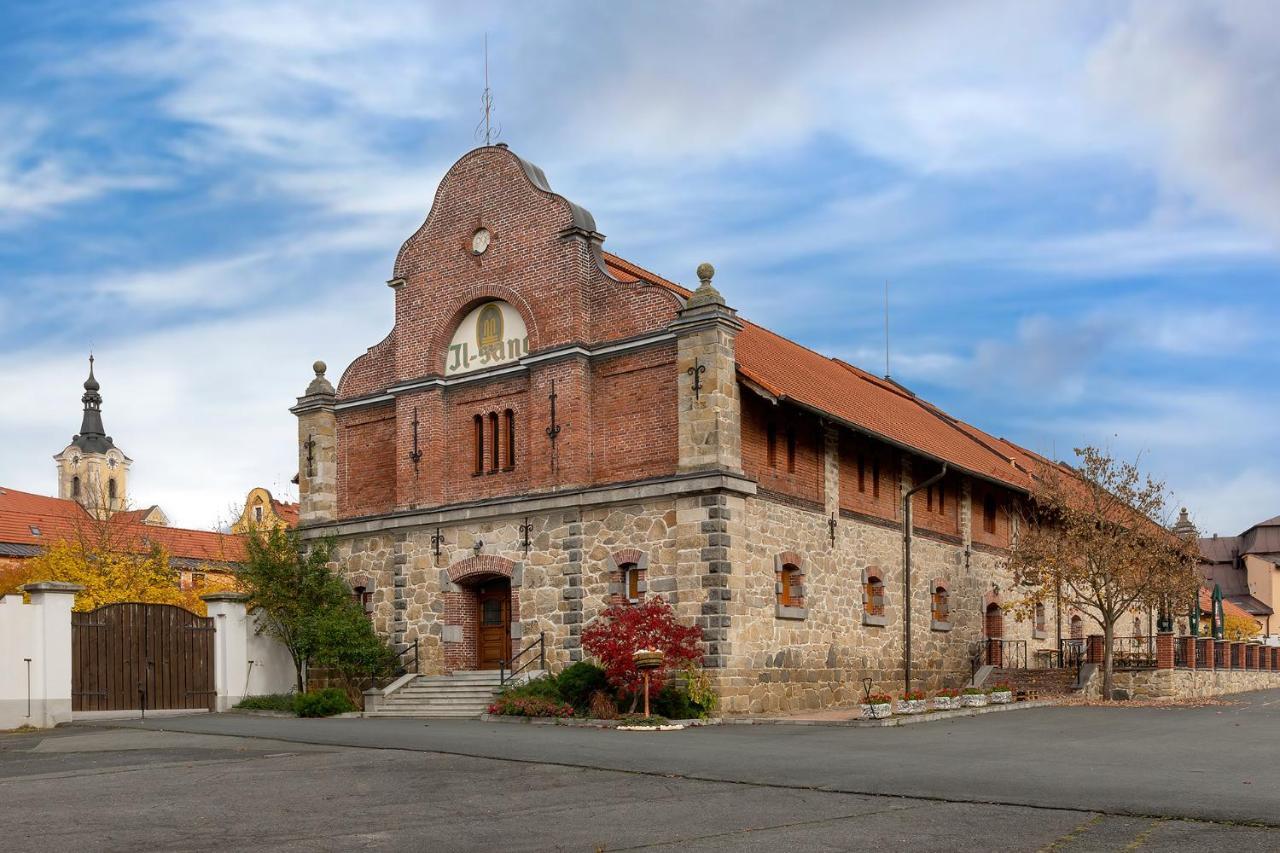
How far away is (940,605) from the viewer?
32000mm

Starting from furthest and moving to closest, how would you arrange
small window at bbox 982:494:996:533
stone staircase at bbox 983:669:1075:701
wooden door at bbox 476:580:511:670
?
small window at bbox 982:494:996:533 < stone staircase at bbox 983:669:1075:701 < wooden door at bbox 476:580:511:670

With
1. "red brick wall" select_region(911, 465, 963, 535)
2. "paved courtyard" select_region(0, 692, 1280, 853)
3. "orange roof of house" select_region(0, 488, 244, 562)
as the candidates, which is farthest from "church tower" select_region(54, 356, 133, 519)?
"paved courtyard" select_region(0, 692, 1280, 853)

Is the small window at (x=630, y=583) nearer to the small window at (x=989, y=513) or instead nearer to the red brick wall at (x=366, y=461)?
the red brick wall at (x=366, y=461)

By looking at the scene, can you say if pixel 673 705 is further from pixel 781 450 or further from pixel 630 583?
pixel 781 450

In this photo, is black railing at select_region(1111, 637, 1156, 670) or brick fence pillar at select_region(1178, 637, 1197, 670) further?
brick fence pillar at select_region(1178, 637, 1197, 670)

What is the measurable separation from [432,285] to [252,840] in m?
20.4

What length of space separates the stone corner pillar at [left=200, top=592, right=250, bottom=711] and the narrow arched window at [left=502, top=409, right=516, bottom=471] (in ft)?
22.4

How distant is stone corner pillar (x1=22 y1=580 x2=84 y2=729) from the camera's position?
23.6m

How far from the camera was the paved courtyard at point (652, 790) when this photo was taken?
9898 millimetres

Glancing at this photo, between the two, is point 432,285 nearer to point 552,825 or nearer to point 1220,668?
point 552,825

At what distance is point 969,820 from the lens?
1054cm

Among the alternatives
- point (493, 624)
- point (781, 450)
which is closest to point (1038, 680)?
point (781, 450)

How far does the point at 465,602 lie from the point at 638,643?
646 centimetres

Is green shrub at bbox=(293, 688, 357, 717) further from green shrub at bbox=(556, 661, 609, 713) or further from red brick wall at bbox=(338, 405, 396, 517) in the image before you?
green shrub at bbox=(556, 661, 609, 713)
